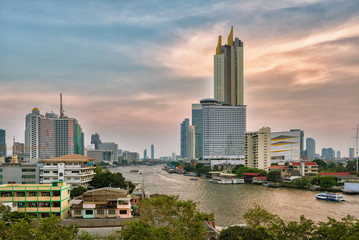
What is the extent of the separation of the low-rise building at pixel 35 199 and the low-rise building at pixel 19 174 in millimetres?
11349

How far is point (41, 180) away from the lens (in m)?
31.6

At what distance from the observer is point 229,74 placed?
4178 inches

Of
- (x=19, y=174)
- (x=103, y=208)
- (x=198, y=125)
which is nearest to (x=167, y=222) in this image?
(x=103, y=208)

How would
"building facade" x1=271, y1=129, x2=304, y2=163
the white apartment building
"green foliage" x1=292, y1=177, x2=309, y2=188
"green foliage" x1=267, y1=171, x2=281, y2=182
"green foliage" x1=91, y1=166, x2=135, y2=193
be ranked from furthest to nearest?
1. "building facade" x1=271, y1=129, x2=304, y2=163
2. "green foliage" x1=267, y1=171, x2=281, y2=182
3. "green foliage" x1=292, y1=177, x2=309, y2=188
4. "green foliage" x1=91, y1=166, x2=135, y2=193
5. the white apartment building

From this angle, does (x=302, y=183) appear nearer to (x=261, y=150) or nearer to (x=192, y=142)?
(x=261, y=150)

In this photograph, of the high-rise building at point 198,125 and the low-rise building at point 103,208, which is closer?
the low-rise building at point 103,208

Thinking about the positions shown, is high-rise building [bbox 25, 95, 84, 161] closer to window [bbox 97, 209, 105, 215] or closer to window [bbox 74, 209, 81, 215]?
window [bbox 74, 209, 81, 215]

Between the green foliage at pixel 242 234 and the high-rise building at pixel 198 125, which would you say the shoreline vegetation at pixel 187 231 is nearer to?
the green foliage at pixel 242 234

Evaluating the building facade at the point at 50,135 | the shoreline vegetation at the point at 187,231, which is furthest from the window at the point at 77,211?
the building facade at the point at 50,135

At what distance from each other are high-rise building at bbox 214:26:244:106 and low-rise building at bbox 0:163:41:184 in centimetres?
7956

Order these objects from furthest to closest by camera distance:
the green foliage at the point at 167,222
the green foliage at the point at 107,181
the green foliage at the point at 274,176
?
1. the green foliage at the point at 274,176
2. the green foliage at the point at 107,181
3. the green foliage at the point at 167,222

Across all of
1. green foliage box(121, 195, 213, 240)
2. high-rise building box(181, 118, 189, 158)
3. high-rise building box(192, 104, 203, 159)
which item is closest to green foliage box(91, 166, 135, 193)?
green foliage box(121, 195, 213, 240)

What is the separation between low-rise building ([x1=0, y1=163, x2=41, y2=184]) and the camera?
31562 millimetres

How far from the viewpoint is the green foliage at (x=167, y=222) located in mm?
12945
